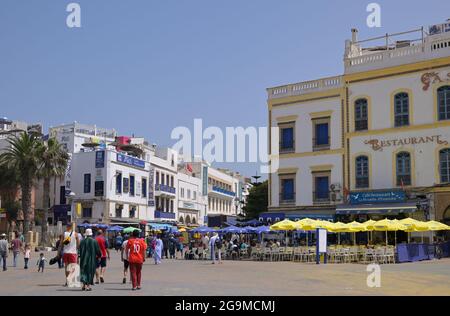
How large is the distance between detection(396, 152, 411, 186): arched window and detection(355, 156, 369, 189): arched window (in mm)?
2129

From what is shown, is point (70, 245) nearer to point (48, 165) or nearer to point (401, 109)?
point (401, 109)

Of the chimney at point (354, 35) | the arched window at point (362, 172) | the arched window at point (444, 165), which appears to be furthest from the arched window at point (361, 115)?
the chimney at point (354, 35)

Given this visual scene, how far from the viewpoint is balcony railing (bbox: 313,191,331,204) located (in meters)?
41.1

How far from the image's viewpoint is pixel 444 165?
3650 centimetres

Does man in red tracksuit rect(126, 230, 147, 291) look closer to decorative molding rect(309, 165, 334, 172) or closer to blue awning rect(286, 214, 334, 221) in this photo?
blue awning rect(286, 214, 334, 221)

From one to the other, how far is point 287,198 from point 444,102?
12.4 m

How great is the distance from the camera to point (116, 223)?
56906mm

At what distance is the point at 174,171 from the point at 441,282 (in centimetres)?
5364

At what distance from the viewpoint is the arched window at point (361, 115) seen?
132ft

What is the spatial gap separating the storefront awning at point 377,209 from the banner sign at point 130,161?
86.1 ft

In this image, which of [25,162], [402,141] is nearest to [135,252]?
[402,141]

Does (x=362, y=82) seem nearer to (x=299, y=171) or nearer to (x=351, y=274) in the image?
(x=299, y=171)

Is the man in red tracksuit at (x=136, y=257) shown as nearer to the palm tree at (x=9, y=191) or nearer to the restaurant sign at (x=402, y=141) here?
the restaurant sign at (x=402, y=141)
